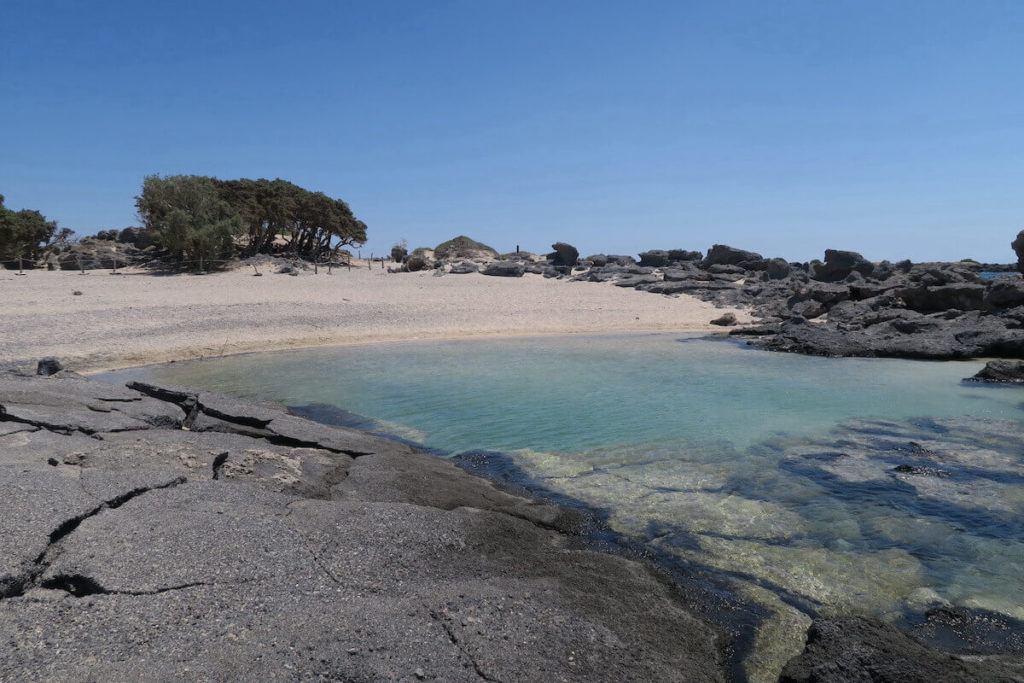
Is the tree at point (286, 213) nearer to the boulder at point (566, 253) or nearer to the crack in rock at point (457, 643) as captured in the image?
the boulder at point (566, 253)

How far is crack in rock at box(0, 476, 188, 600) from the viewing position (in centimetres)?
357

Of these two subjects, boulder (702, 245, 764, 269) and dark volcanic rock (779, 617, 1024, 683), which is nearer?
dark volcanic rock (779, 617, 1024, 683)

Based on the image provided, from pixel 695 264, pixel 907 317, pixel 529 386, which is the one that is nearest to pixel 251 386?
pixel 529 386

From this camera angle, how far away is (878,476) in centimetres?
775

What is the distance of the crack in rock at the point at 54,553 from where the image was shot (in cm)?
357

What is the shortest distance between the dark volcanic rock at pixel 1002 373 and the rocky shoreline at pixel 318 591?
44.6 ft

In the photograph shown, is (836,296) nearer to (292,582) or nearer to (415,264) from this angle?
(415,264)

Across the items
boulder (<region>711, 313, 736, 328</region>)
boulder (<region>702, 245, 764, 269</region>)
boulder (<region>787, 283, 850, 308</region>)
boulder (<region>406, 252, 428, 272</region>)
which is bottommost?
boulder (<region>711, 313, 736, 328</region>)

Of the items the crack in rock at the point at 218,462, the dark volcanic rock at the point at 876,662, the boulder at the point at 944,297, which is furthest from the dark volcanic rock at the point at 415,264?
the dark volcanic rock at the point at 876,662

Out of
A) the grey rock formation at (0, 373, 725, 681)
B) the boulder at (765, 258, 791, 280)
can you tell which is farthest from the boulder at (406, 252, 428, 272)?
the grey rock formation at (0, 373, 725, 681)

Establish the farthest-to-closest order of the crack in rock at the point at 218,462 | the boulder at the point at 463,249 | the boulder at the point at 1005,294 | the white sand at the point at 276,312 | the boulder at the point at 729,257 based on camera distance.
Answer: the boulder at the point at 463,249, the boulder at the point at 729,257, the boulder at the point at 1005,294, the white sand at the point at 276,312, the crack in rock at the point at 218,462

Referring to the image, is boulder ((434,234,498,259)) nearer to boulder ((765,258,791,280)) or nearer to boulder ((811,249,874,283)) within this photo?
boulder ((765,258,791,280))

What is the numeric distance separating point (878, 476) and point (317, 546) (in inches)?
267

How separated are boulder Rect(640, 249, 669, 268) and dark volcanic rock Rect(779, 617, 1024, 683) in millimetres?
45169
